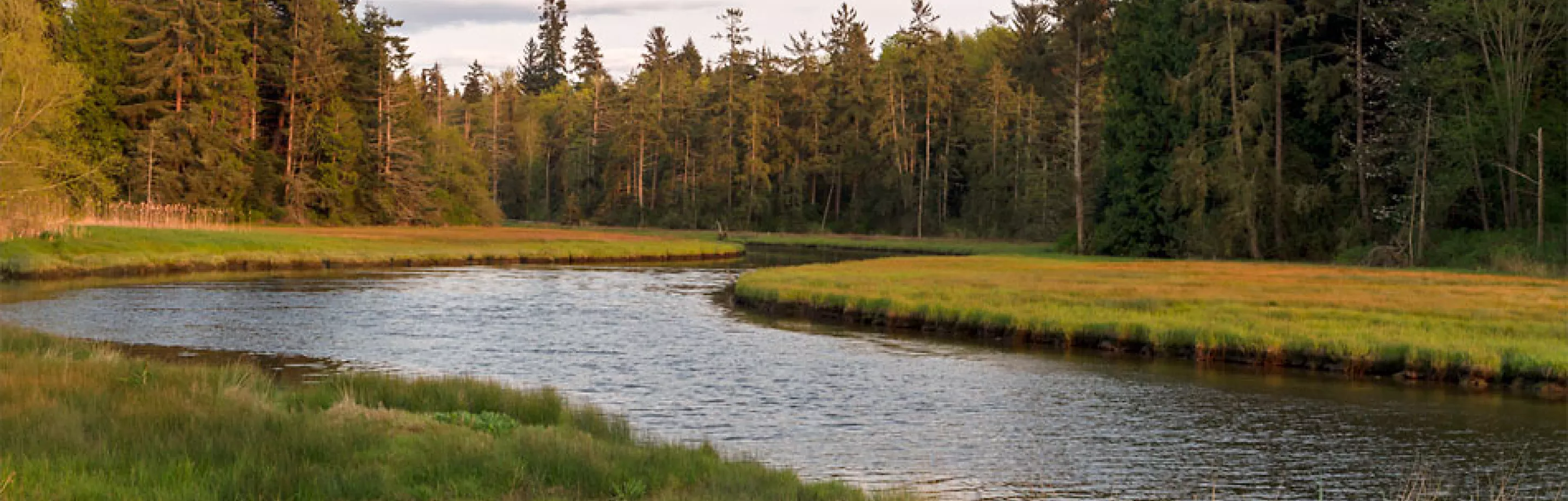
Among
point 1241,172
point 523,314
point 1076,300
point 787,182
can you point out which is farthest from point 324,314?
point 787,182

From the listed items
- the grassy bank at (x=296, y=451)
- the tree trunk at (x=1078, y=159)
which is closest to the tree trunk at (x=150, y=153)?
the tree trunk at (x=1078, y=159)

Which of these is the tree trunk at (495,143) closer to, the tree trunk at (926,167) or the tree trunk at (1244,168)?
the tree trunk at (926,167)

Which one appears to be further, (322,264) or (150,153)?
(150,153)

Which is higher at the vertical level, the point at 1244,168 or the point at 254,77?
the point at 254,77

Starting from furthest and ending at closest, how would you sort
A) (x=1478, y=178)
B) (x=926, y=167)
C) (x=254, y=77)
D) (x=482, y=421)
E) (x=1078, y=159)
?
(x=926, y=167) → (x=254, y=77) → (x=1078, y=159) → (x=1478, y=178) → (x=482, y=421)

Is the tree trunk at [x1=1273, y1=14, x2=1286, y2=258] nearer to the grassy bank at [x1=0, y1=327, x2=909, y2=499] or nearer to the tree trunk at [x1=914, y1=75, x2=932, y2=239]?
the tree trunk at [x1=914, y1=75, x2=932, y2=239]

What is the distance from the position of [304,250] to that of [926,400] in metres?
47.0

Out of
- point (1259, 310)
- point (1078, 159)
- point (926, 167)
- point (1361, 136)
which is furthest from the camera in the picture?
point (926, 167)

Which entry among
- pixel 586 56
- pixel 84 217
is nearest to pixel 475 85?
pixel 586 56

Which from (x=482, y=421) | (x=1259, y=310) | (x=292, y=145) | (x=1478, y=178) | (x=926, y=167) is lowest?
Answer: (x=482, y=421)

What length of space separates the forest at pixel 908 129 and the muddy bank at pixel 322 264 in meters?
4.60

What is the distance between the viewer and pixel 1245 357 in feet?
83.1

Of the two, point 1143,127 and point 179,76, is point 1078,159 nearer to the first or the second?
point 1143,127

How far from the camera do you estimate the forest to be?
52031 millimetres
